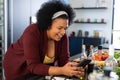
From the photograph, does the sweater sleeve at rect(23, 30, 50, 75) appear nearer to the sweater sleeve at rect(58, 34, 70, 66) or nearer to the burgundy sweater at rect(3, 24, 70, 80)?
the burgundy sweater at rect(3, 24, 70, 80)

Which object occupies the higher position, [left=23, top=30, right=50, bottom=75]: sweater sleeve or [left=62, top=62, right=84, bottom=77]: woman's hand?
[left=23, top=30, right=50, bottom=75]: sweater sleeve

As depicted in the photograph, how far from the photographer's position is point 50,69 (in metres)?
1.19

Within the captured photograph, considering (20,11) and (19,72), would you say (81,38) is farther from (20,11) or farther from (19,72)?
(19,72)

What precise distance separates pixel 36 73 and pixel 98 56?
0.76m

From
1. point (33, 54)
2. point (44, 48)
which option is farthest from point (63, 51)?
point (33, 54)

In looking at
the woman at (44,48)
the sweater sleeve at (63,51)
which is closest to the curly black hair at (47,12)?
the woman at (44,48)

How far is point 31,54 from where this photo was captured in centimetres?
124

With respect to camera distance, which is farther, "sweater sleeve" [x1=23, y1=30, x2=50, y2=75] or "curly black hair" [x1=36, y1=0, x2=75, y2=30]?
"curly black hair" [x1=36, y1=0, x2=75, y2=30]

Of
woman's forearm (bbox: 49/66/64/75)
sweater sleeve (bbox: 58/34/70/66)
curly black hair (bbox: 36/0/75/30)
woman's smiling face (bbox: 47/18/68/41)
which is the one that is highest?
curly black hair (bbox: 36/0/75/30)

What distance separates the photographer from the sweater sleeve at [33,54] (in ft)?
3.93

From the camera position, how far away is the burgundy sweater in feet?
4.05

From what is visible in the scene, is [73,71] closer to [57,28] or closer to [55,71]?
[55,71]

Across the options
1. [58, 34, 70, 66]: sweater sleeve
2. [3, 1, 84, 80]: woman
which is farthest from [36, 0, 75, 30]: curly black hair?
[58, 34, 70, 66]: sweater sleeve

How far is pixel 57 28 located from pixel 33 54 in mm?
239
